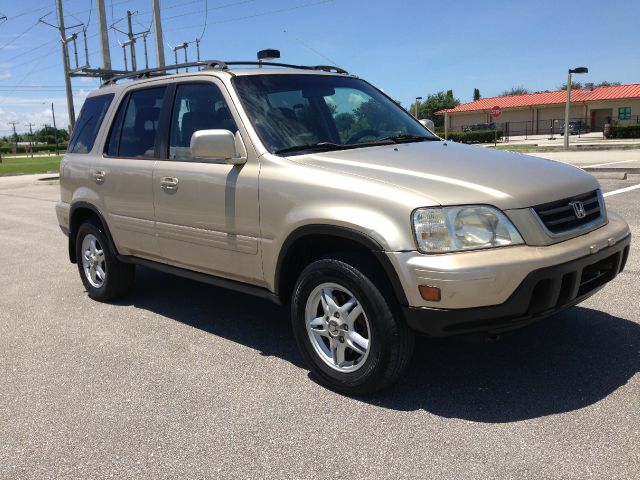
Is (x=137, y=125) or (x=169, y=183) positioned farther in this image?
(x=137, y=125)

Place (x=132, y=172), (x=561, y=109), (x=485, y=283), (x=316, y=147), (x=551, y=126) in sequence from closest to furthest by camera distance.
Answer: (x=485, y=283), (x=316, y=147), (x=132, y=172), (x=551, y=126), (x=561, y=109)

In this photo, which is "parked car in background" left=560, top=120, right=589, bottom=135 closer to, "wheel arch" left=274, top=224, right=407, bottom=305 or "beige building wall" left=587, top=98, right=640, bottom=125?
"beige building wall" left=587, top=98, right=640, bottom=125

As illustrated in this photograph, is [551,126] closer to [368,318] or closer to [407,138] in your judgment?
[407,138]

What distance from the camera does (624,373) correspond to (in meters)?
3.53

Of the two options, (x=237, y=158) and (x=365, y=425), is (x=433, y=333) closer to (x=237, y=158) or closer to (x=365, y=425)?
(x=365, y=425)

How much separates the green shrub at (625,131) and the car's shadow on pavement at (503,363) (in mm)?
41097

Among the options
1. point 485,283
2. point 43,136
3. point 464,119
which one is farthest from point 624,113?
point 43,136

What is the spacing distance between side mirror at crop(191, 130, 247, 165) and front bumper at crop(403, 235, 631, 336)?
5.03 ft

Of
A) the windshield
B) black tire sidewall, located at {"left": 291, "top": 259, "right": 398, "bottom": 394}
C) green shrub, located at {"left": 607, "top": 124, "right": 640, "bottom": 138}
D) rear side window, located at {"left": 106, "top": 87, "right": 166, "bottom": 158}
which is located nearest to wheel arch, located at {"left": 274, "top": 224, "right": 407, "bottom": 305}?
black tire sidewall, located at {"left": 291, "top": 259, "right": 398, "bottom": 394}

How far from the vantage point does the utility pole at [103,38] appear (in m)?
21.5

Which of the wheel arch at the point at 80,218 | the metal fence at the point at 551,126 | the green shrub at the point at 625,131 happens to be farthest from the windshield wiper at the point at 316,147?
the metal fence at the point at 551,126

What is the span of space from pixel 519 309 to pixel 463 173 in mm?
816

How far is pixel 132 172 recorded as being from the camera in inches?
190

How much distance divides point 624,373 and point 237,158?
2712 millimetres
